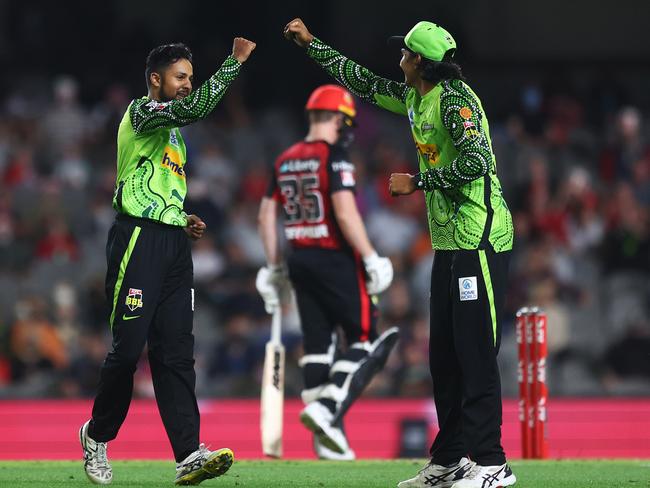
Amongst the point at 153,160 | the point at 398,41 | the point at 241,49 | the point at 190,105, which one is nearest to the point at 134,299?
the point at 153,160

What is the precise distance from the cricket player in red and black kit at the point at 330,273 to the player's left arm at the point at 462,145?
9.41 feet

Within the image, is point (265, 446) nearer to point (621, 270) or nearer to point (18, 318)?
point (18, 318)

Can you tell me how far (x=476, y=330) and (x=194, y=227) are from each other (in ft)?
4.76

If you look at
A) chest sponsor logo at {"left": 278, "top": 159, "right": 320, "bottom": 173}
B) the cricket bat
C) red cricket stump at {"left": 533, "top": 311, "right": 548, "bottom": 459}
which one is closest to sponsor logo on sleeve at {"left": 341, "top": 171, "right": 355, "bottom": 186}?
chest sponsor logo at {"left": 278, "top": 159, "right": 320, "bottom": 173}

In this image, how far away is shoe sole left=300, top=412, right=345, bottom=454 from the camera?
29.2 feet

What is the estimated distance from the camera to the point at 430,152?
21.3ft

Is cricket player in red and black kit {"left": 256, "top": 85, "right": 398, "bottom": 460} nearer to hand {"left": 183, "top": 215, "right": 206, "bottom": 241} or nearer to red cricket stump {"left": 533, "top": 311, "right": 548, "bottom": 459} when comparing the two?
red cricket stump {"left": 533, "top": 311, "right": 548, "bottom": 459}

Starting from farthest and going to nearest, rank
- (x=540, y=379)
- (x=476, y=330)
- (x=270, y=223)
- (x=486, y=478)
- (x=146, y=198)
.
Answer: (x=270, y=223) < (x=540, y=379) < (x=146, y=198) < (x=476, y=330) < (x=486, y=478)

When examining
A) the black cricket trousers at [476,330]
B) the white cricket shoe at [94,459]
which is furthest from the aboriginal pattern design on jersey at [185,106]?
Result: the white cricket shoe at [94,459]

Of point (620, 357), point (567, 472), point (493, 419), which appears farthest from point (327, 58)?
point (620, 357)

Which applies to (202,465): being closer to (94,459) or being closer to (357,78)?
(94,459)

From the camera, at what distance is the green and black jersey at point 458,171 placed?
20.3ft

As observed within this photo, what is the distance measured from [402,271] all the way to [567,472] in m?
6.27

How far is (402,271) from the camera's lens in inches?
544
